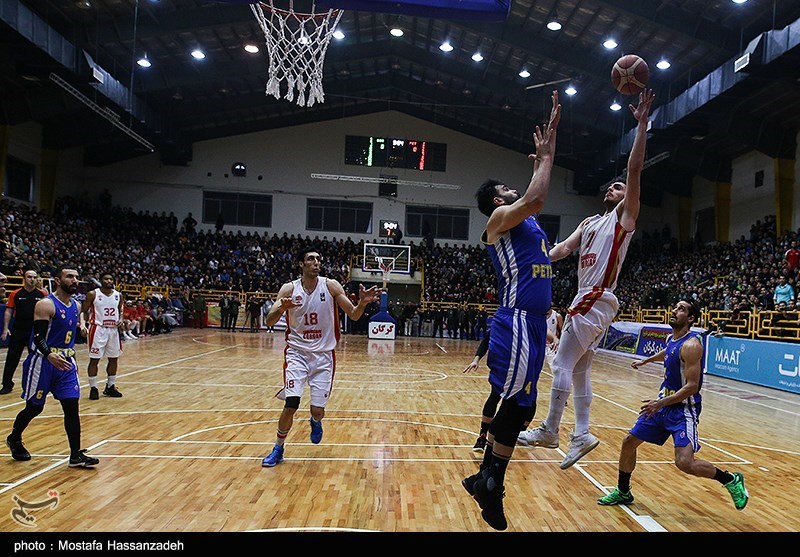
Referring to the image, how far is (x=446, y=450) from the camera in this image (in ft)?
22.6

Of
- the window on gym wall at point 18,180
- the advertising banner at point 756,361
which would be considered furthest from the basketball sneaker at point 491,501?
the window on gym wall at point 18,180

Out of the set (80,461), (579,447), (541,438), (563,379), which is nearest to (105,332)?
(80,461)

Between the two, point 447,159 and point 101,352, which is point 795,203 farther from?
point 101,352

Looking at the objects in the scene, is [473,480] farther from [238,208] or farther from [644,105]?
[238,208]

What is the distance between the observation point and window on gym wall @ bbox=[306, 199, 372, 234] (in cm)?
3666

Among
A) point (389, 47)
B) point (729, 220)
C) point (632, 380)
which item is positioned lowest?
point (632, 380)

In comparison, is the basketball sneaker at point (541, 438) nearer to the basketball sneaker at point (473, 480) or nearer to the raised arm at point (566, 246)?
the basketball sneaker at point (473, 480)

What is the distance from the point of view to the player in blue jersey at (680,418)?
476cm

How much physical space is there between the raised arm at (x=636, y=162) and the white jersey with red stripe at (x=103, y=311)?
8.69m

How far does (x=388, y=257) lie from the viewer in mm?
32562

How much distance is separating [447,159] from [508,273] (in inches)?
1331
